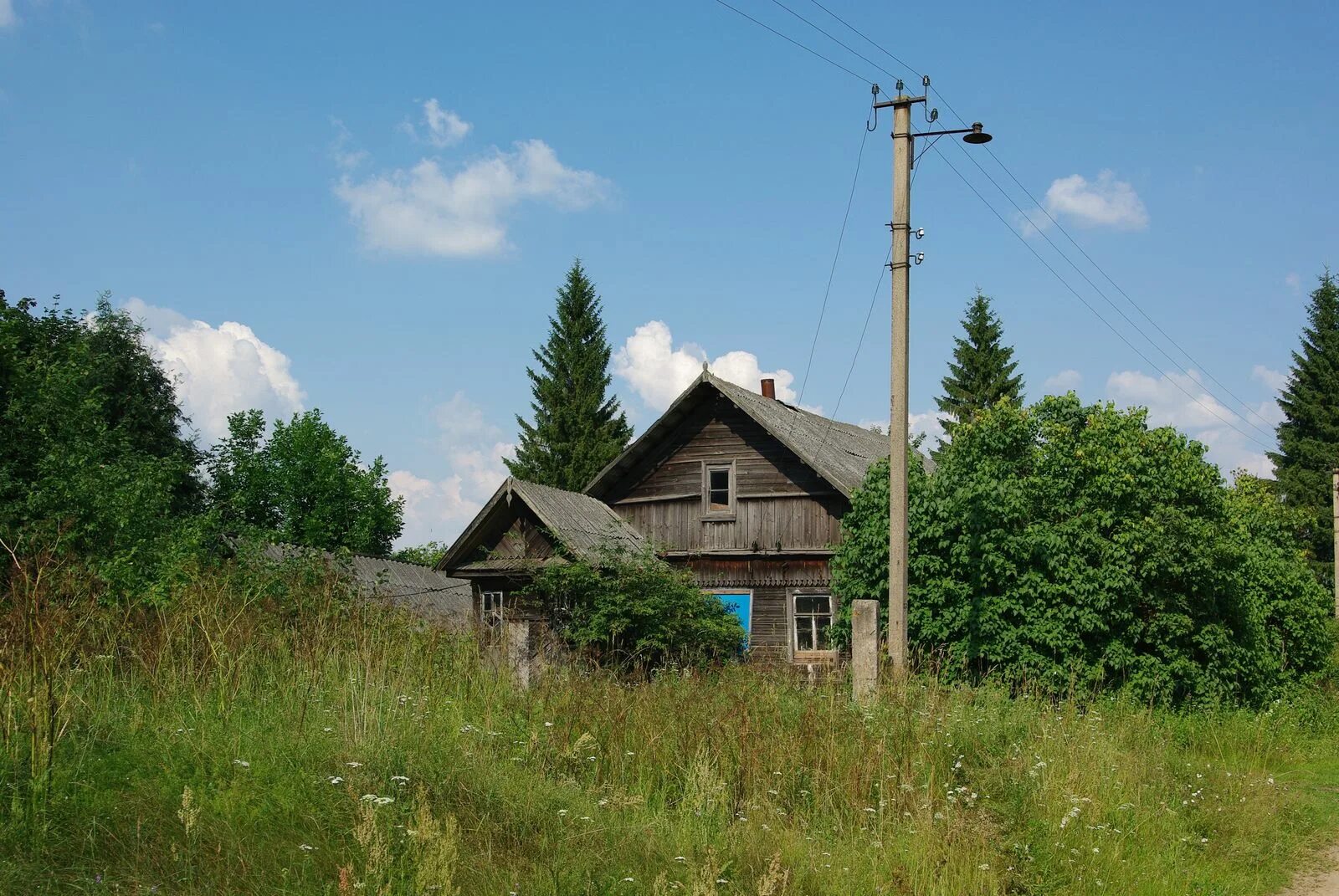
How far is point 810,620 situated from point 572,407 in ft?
77.8

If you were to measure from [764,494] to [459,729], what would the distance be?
1718 centimetres

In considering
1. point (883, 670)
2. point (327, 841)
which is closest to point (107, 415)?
point (883, 670)

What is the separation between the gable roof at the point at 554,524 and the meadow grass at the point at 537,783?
453 inches

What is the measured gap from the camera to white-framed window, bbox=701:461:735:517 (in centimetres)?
2423

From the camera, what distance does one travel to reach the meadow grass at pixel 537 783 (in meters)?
5.29

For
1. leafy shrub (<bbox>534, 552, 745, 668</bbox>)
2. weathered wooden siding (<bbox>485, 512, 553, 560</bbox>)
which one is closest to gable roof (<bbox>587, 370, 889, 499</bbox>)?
weathered wooden siding (<bbox>485, 512, 553, 560</bbox>)

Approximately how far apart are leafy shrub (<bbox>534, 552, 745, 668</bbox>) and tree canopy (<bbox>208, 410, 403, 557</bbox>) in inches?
1401

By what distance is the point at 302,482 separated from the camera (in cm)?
5441

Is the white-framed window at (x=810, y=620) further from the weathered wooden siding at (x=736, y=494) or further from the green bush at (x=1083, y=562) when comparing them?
the green bush at (x=1083, y=562)

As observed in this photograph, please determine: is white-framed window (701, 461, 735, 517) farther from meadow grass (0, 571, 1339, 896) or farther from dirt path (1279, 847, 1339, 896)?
dirt path (1279, 847, 1339, 896)

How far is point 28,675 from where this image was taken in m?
6.14

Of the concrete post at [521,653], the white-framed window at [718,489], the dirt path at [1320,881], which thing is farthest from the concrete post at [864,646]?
the white-framed window at [718,489]

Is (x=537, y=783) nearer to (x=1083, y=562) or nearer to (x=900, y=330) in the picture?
(x=900, y=330)

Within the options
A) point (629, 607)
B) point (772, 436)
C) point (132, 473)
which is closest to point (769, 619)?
point (772, 436)
